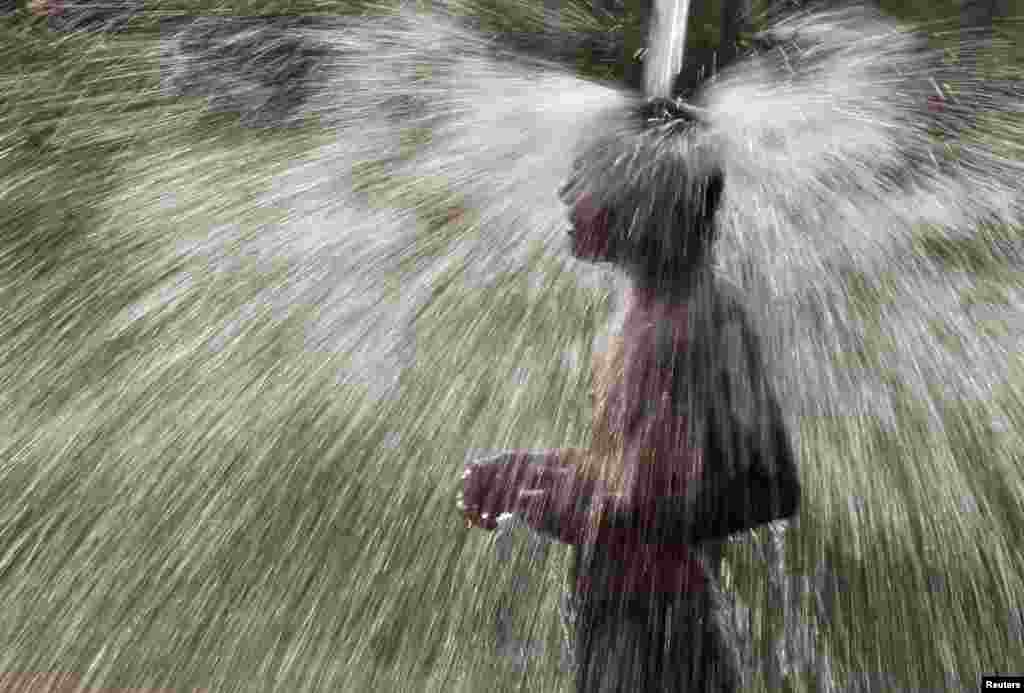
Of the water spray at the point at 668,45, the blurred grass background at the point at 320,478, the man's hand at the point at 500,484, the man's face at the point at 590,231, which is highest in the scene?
the water spray at the point at 668,45

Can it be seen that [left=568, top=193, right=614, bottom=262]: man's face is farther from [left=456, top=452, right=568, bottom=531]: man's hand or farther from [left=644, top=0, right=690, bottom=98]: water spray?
[left=644, top=0, right=690, bottom=98]: water spray

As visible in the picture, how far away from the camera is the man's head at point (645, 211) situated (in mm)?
1864

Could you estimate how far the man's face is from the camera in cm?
187

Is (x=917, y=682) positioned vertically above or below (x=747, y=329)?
below

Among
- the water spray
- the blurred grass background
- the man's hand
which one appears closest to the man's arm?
the man's hand

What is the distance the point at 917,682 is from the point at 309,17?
12.7 ft

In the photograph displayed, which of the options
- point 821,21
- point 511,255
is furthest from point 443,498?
point 821,21

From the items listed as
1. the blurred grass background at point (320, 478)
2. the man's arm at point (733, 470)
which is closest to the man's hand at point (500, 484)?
the man's arm at point (733, 470)

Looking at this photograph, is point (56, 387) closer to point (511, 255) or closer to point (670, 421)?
point (511, 255)

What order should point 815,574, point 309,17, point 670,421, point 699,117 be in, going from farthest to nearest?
point 309,17, point 815,574, point 699,117, point 670,421

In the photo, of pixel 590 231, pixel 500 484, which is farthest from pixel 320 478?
pixel 590 231

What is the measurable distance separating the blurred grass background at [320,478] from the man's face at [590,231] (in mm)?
1608

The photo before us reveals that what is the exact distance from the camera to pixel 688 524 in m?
1.87

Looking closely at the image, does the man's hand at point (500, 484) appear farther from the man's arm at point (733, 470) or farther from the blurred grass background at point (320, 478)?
the blurred grass background at point (320, 478)
